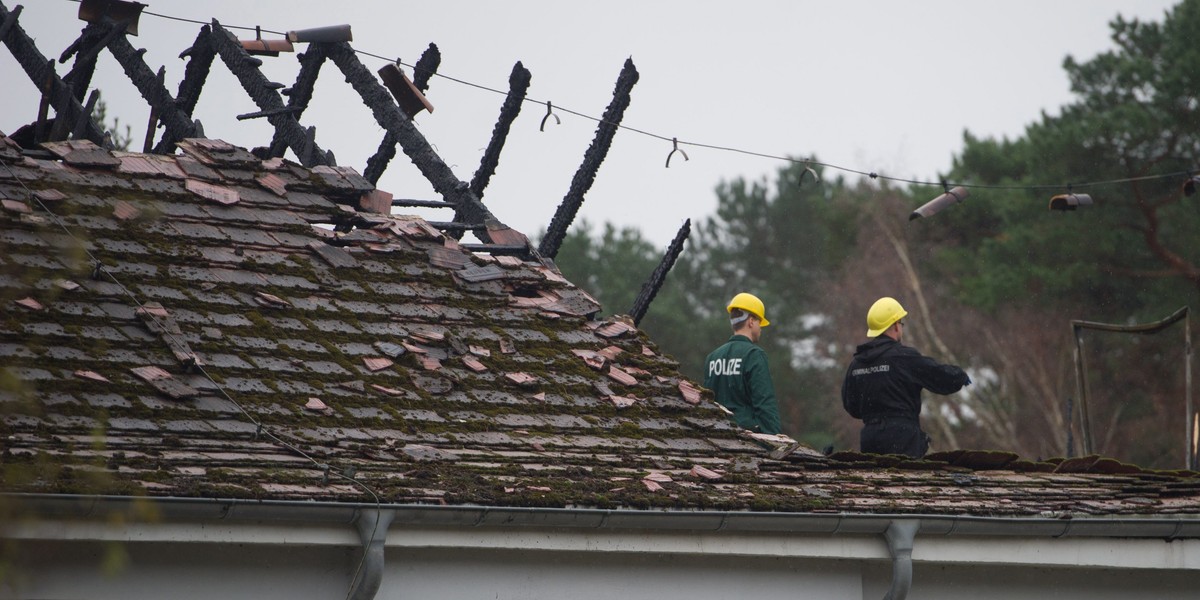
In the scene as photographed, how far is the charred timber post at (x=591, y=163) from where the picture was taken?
9.05 meters

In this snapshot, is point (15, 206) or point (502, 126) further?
point (502, 126)

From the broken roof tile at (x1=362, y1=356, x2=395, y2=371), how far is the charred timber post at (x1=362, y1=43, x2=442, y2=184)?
312 cm

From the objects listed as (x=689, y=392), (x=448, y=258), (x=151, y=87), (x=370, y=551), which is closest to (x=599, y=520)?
(x=370, y=551)

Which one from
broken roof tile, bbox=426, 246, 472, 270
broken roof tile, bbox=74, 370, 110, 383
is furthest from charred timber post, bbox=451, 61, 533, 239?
broken roof tile, bbox=74, 370, 110, 383

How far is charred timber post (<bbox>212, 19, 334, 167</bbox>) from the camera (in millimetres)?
8844

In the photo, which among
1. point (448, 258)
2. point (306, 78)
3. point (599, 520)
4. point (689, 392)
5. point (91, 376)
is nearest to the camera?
point (599, 520)

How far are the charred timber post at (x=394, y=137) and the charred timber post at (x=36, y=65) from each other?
68.9 inches

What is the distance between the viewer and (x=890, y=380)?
819cm

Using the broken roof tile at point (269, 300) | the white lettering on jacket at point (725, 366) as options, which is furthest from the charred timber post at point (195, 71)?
the white lettering on jacket at point (725, 366)

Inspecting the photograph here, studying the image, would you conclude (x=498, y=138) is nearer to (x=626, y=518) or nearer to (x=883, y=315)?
(x=883, y=315)

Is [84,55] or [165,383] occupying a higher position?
[84,55]

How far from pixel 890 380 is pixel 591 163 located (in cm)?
244

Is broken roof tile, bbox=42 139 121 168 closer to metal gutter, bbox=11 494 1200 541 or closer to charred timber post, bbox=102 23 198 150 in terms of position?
charred timber post, bbox=102 23 198 150

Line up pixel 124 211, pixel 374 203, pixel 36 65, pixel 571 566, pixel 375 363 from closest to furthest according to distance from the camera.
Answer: pixel 571 566, pixel 375 363, pixel 124 211, pixel 374 203, pixel 36 65
